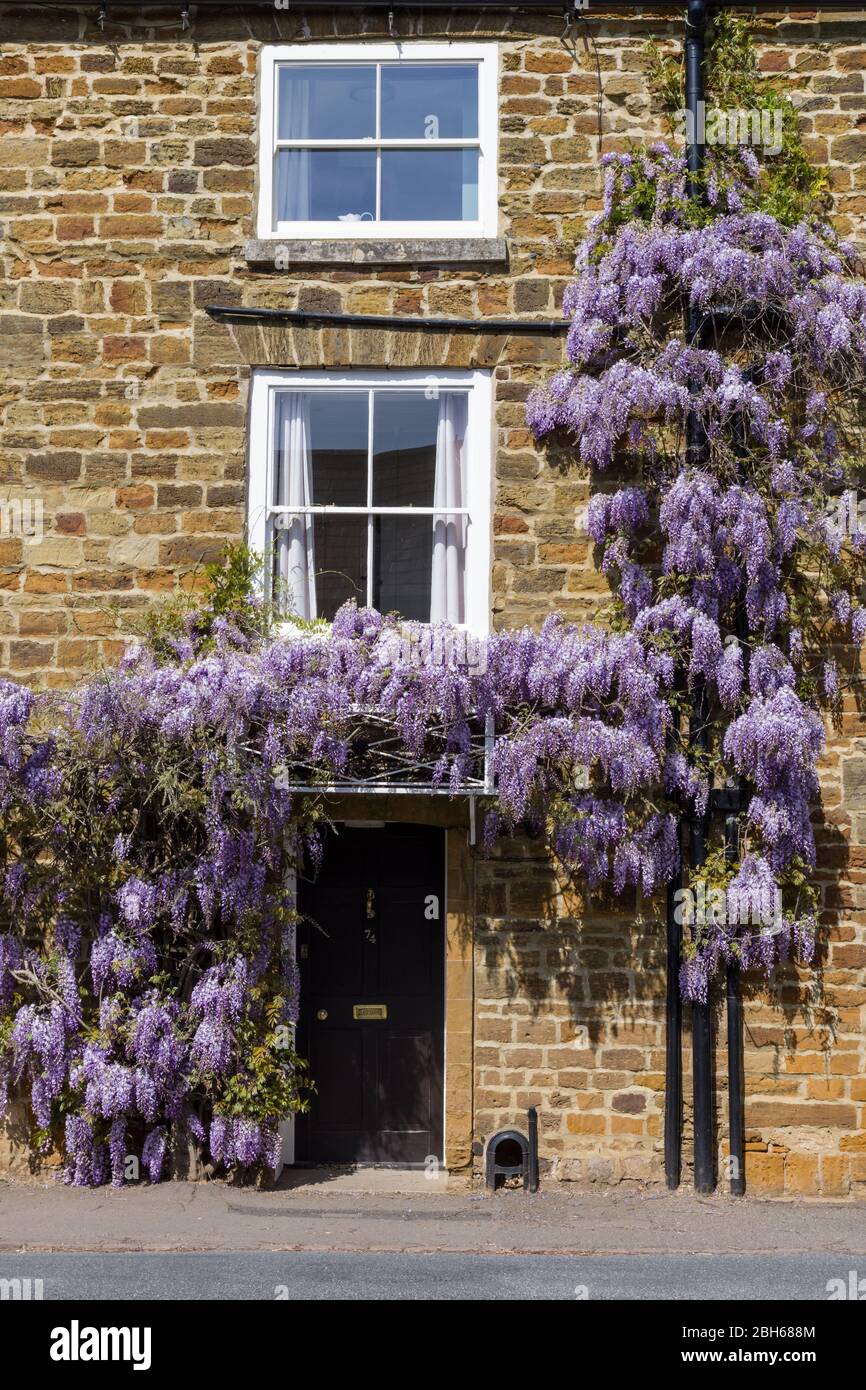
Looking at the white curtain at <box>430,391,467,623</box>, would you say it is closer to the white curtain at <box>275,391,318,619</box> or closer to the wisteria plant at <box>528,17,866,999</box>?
the wisteria plant at <box>528,17,866,999</box>

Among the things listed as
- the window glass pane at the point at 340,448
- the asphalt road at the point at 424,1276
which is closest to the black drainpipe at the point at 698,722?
the asphalt road at the point at 424,1276

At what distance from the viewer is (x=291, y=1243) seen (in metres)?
7.77

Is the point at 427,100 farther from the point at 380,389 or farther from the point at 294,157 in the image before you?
the point at 380,389

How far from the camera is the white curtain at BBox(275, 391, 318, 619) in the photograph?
32.1ft

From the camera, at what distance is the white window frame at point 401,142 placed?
32.7ft

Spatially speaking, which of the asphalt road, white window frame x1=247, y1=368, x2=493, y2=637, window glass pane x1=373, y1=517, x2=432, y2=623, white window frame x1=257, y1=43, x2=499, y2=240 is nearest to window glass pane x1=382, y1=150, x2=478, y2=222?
white window frame x1=257, y1=43, x2=499, y2=240

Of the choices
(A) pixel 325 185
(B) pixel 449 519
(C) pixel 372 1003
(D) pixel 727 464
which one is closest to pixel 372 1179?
(C) pixel 372 1003

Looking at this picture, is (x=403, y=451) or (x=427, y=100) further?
(x=427, y=100)

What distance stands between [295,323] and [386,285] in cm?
65

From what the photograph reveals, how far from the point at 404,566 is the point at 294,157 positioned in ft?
9.53

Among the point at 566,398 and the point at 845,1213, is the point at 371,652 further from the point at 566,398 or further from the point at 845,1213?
the point at 845,1213

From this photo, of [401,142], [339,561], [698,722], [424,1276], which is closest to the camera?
[424,1276]

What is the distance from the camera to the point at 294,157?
1009 cm

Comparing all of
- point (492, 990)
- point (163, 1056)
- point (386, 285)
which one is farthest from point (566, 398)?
point (163, 1056)
